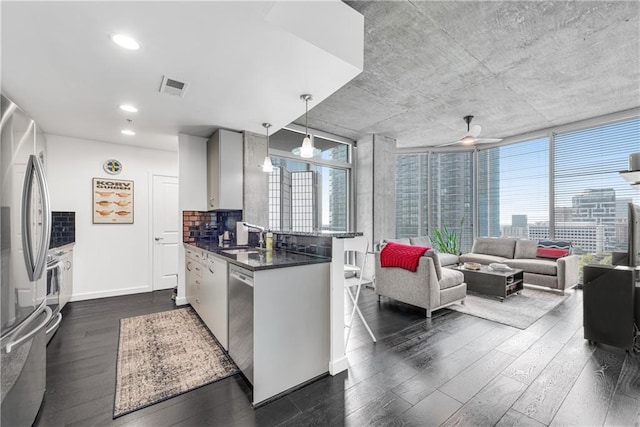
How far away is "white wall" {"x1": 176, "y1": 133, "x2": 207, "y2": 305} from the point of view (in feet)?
13.2

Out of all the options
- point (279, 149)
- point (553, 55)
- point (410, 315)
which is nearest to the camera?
point (553, 55)

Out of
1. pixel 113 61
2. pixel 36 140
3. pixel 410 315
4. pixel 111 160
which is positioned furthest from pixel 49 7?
pixel 410 315

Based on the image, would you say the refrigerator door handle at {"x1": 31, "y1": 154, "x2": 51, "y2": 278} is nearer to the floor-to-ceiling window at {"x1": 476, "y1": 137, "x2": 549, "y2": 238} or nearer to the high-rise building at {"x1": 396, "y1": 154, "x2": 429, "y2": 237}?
the high-rise building at {"x1": 396, "y1": 154, "x2": 429, "y2": 237}

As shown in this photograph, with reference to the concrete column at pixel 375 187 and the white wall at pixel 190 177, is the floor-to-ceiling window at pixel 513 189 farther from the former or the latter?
the white wall at pixel 190 177

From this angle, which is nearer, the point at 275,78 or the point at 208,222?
the point at 275,78

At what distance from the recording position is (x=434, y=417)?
5.39 ft

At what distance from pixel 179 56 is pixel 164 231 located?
3668 mm

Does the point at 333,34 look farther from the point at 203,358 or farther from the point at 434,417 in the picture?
the point at 203,358

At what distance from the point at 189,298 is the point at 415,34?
13.5 ft

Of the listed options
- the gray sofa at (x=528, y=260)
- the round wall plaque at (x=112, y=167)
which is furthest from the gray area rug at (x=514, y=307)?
the round wall plaque at (x=112, y=167)

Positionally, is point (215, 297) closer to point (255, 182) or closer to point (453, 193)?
point (255, 182)

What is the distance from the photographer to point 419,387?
76.3 inches

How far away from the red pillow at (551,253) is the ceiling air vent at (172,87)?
6.14 meters

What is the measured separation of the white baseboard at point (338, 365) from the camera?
2.11m
